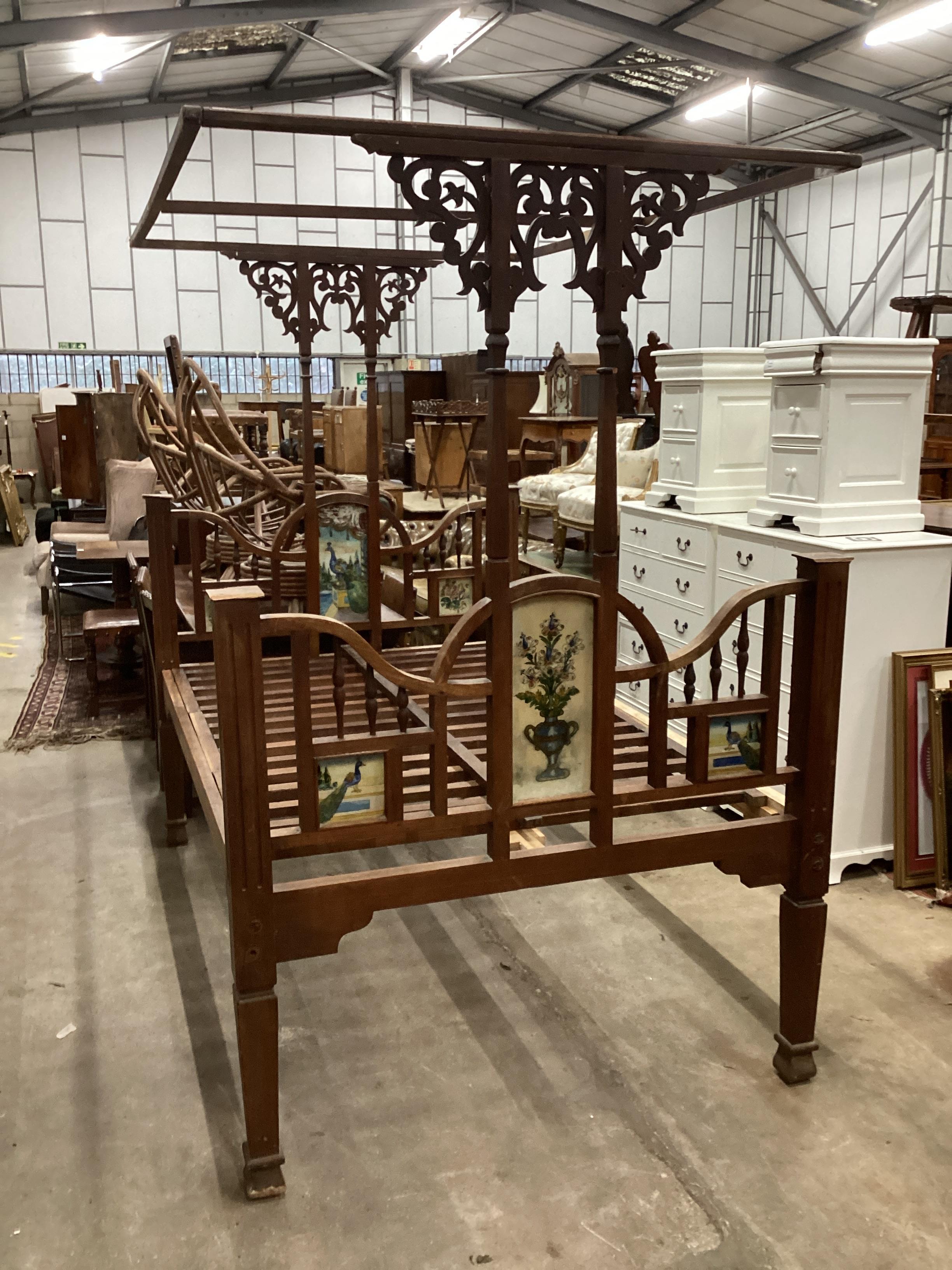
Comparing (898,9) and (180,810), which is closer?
(180,810)

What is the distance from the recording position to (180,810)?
359 centimetres

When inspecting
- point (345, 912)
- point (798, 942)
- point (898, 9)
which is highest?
point (898, 9)

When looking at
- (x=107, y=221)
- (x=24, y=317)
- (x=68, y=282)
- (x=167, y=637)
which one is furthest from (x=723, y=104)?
(x=167, y=637)

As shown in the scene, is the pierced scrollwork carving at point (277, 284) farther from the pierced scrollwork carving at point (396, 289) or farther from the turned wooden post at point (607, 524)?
the turned wooden post at point (607, 524)

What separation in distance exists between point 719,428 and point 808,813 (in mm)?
2065

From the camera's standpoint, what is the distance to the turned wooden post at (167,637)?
352 cm

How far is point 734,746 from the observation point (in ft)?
7.44

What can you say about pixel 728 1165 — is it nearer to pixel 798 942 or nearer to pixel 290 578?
pixel 798 942

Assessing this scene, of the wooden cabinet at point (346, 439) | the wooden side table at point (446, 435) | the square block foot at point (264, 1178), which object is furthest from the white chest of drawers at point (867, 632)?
the wooden cabinet at point (346, 439)

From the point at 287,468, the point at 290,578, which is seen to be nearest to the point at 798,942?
the point at 290,578

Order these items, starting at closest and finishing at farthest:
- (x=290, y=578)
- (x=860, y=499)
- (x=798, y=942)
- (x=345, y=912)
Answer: (x=345, y=912), (x=798, y=942), (x=860, y=499), (x=290, y=578)

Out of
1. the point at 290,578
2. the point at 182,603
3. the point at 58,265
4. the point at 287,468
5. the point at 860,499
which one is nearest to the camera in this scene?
the point at 860,499

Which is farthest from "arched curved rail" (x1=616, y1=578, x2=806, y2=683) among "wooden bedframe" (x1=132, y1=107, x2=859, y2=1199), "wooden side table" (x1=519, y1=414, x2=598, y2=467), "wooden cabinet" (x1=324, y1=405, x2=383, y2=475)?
"wooden cabinet" (x1=324, y1=405, x2=383, y2=475)

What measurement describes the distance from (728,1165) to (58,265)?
47.8ft
